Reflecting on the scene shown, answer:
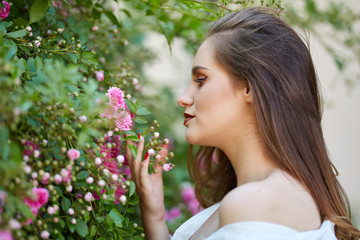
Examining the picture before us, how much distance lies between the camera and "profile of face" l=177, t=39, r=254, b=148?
144 centimetres

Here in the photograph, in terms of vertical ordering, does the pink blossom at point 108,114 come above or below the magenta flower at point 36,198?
above

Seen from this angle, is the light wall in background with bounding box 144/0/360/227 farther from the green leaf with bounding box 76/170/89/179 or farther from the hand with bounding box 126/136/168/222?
the green leaf with bounding box 76/170/89/179

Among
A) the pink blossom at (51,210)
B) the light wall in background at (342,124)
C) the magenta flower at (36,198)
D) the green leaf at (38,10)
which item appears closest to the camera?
the magenta flower at (36,198)

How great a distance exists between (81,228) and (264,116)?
70 centimetres

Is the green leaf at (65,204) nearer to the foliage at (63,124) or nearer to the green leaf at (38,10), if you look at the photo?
the foliage at (63,124)

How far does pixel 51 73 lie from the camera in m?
0.95

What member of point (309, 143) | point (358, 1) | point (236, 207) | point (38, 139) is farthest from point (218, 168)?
point (358, 1)

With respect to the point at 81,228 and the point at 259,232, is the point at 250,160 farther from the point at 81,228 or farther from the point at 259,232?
the point at 81,228

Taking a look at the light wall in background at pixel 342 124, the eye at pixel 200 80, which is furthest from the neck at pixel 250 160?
the light wall in background at pixel 342 124

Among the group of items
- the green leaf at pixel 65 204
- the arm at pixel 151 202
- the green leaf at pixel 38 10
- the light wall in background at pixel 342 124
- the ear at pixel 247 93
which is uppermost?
the green leaf at pixel 38 10

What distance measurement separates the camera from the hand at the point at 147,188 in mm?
1568

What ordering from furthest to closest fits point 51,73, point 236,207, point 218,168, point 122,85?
1. point 218,168
2. point 122,85
3. point 236,207
4. point 51,73

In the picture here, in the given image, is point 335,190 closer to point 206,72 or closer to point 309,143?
point 309,143

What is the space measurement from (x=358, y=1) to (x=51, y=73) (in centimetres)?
466
